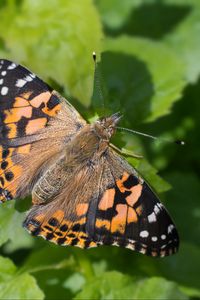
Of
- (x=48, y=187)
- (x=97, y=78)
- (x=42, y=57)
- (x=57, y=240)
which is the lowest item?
(x=57, y=240)

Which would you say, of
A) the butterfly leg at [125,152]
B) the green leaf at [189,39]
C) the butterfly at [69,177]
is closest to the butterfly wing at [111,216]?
the butterfly at [69,177]

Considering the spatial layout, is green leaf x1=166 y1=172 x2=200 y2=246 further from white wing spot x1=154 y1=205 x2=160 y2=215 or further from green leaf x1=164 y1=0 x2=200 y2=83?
white wing spot x1=154 y1=205 x2=160 y2=215

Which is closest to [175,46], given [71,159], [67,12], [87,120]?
[67,12]

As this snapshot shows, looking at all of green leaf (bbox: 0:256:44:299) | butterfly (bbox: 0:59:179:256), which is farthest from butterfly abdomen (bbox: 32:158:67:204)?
green leaf (bbox: 0:256:44:299)

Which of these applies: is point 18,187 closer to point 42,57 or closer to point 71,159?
point 71,159

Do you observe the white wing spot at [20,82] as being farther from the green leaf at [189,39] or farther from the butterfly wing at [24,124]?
the green leaf at [189,39]

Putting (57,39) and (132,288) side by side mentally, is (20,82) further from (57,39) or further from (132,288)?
(132,288)

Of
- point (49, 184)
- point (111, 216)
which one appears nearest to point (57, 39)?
point (49, 184)
